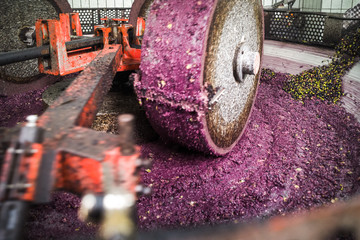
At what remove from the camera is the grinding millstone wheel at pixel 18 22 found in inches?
131

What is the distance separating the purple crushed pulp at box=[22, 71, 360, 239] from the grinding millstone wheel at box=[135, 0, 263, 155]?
24cm

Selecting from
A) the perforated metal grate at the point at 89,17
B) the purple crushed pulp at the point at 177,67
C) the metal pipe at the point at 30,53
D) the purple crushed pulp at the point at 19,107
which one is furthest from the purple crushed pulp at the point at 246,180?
the perforated metal grate at the point at 89,17

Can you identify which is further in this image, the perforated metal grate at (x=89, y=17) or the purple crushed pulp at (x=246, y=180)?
the perforated metal grate at (x=89, y=17)

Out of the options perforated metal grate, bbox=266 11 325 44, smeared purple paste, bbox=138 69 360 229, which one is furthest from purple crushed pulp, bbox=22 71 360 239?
perforated metal grate, bbox=266 11 325 44

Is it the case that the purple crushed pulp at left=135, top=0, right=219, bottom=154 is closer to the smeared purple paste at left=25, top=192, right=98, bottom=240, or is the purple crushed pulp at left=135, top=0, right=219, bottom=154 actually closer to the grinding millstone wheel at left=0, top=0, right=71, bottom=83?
the smeared purple paste at left=25, top=192, right=98, bottom=240

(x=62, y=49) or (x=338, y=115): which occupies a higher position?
(x=62, y=49)

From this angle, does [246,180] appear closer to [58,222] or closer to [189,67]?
[189,67]

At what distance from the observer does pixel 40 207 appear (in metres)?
1.60

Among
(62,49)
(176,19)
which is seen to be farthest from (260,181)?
(62,49)

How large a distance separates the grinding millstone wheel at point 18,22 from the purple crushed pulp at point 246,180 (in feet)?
7.62

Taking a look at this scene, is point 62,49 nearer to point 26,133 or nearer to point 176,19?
point 176,19

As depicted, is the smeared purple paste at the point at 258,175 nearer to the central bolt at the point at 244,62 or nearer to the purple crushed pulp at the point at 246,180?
the purple crushed pulp at the point at 246,180

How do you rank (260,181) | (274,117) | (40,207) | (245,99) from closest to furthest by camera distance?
1. (40,207)
2. (260,181)
3. (245,99)
4. (274,117)

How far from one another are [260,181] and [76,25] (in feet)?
7.29
